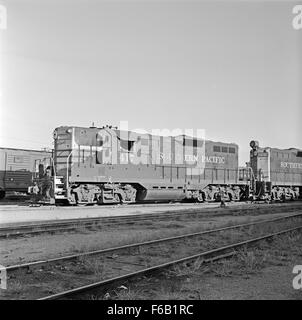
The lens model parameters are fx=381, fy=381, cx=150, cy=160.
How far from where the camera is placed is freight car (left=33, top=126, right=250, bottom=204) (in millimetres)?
16641

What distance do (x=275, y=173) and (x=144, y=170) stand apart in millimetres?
11142

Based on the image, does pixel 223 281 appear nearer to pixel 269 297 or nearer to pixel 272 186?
pixel 269 297

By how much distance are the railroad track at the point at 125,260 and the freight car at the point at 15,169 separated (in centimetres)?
1481

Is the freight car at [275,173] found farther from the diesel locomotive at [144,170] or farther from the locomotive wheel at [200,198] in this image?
the locomotive wheel at [200,198]

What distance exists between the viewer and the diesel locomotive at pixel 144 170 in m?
16.7

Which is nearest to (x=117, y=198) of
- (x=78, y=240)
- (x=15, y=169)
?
(x=15, y=169)

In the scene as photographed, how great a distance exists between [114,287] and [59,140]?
13046mm

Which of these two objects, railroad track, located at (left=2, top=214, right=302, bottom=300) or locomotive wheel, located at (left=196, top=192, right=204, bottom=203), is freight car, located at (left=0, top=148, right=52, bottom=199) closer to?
locomotive wheel, located at (left=196, top=192, right=204, bottom=203)

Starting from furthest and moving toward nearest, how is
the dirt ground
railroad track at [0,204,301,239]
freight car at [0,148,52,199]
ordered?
freight car at [0,148,52,199] < railroad track at [0,204,301,239] < the dirt ground

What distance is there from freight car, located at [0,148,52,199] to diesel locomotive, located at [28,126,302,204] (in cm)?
Result: 560

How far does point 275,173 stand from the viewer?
25.6 m

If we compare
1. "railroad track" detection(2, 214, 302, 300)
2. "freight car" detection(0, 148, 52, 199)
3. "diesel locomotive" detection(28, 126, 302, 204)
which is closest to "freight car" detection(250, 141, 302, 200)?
"diesel locomotive" detection(28, 126, 302, 204)

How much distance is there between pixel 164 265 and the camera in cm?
599
